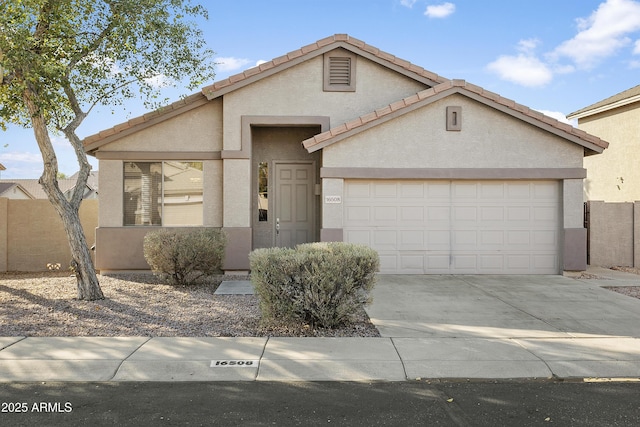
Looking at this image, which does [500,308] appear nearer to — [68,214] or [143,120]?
[68,214]

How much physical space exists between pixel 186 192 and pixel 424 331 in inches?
315

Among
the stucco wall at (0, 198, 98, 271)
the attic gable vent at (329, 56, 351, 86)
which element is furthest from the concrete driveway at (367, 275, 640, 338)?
the stucco wall at (0, 198, 98, 271)

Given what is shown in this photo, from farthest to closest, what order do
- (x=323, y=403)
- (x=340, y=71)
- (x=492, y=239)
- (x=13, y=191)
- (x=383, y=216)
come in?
1. (x=13, y=191)
2. (x=340, y=71)
3. (x=492, y=239)
4. (x=383, y=216)
5. (x=323, y=403)

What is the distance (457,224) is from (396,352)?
22.7 ft

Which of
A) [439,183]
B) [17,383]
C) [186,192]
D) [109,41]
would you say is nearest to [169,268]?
[186,192]

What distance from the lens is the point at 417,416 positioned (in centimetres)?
466

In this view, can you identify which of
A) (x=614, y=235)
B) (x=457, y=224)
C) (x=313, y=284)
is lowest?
(x=313, y=284)

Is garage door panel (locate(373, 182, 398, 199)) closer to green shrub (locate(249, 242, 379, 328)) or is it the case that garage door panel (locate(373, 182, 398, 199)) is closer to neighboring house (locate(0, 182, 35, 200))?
green shrub (locate(249, 242, 379, 328))

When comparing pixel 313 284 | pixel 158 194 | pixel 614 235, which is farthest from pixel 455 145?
pixel 158 194

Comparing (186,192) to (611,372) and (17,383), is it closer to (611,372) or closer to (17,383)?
(17,383)

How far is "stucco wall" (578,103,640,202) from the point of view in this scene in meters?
19.1

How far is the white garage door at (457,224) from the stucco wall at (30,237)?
866 centimetres

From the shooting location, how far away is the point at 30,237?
1478 cm

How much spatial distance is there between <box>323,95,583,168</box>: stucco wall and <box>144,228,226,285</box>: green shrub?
3453mm
